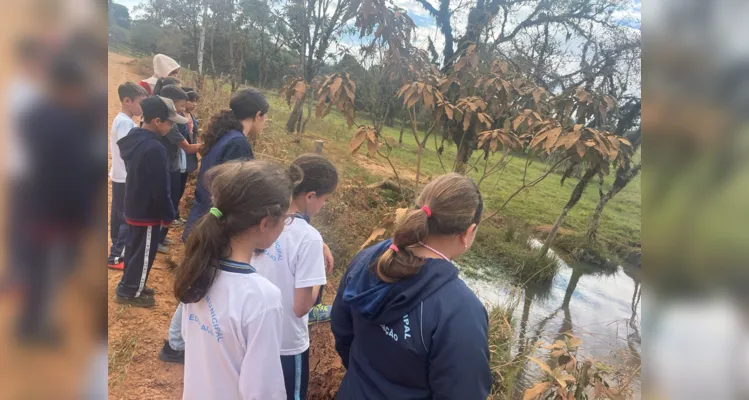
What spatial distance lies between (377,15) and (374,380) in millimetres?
3216

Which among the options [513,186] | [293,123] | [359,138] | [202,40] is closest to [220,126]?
[359,138]

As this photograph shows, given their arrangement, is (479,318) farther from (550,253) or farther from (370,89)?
(550,253)

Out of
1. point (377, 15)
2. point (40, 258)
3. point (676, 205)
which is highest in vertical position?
point (377, 15)

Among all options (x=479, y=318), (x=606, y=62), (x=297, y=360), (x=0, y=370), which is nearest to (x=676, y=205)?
(x=479, y=318)

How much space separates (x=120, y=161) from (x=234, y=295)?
108 inches

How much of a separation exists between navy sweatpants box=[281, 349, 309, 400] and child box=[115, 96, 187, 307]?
5.34ft

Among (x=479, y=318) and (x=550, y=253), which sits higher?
(x=479, y=318)

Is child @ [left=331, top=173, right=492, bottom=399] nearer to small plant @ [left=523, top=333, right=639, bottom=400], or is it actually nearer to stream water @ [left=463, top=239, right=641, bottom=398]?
small plant @ [left=523, top=333, right=639, bottom=400]

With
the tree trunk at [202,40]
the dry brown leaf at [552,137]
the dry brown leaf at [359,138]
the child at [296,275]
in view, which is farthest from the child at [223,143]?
the tree trunk at [202,40]

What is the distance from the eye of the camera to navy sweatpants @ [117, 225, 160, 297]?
9.97ft

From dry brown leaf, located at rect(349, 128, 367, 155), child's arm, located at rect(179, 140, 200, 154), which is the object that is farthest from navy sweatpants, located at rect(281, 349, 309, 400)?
child's arm, located at rect(179, 140, 200, 154)

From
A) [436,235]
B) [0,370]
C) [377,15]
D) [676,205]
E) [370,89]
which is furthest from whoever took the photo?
[370,89]

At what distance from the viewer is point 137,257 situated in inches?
121

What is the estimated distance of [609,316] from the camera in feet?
17.6
